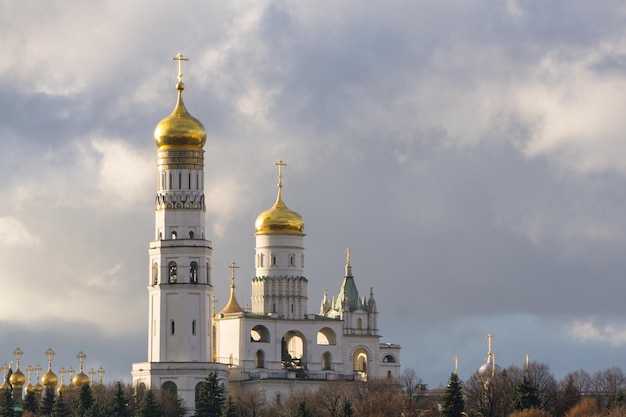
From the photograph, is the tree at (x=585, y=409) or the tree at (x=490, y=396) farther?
the tree at (x=490, y=396)

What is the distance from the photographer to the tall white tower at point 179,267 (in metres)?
104

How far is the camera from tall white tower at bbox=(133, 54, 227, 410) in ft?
342

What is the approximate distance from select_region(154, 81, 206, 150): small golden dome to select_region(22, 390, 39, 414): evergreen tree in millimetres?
15962

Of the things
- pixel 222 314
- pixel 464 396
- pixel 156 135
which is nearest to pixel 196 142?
pixel 156 135

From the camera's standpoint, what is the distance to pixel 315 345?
110m

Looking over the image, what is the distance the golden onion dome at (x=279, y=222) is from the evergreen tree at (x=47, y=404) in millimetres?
12983

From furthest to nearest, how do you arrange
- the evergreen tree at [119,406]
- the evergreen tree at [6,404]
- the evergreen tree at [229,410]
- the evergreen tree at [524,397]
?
1. the evergreen tree at [6,404]
2. the evergreen tree at [119,406]
3. the evergreen tree at [229,410]
4. the evergreen tree at [524,397]

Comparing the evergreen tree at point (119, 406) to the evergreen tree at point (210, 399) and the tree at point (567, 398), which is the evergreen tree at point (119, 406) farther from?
the tree at point (567, 398)

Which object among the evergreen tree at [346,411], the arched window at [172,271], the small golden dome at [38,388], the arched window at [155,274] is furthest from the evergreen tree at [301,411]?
the small golden dome at [38,388]

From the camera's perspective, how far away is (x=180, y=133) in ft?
343

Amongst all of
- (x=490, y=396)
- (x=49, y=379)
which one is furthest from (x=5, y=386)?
(x=490, y=396)

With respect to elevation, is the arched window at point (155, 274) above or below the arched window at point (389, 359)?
above

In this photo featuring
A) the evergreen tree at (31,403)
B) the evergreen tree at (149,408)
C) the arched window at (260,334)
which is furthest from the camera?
the evergreen tree at (31,403)

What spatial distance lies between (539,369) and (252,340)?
553 inches
